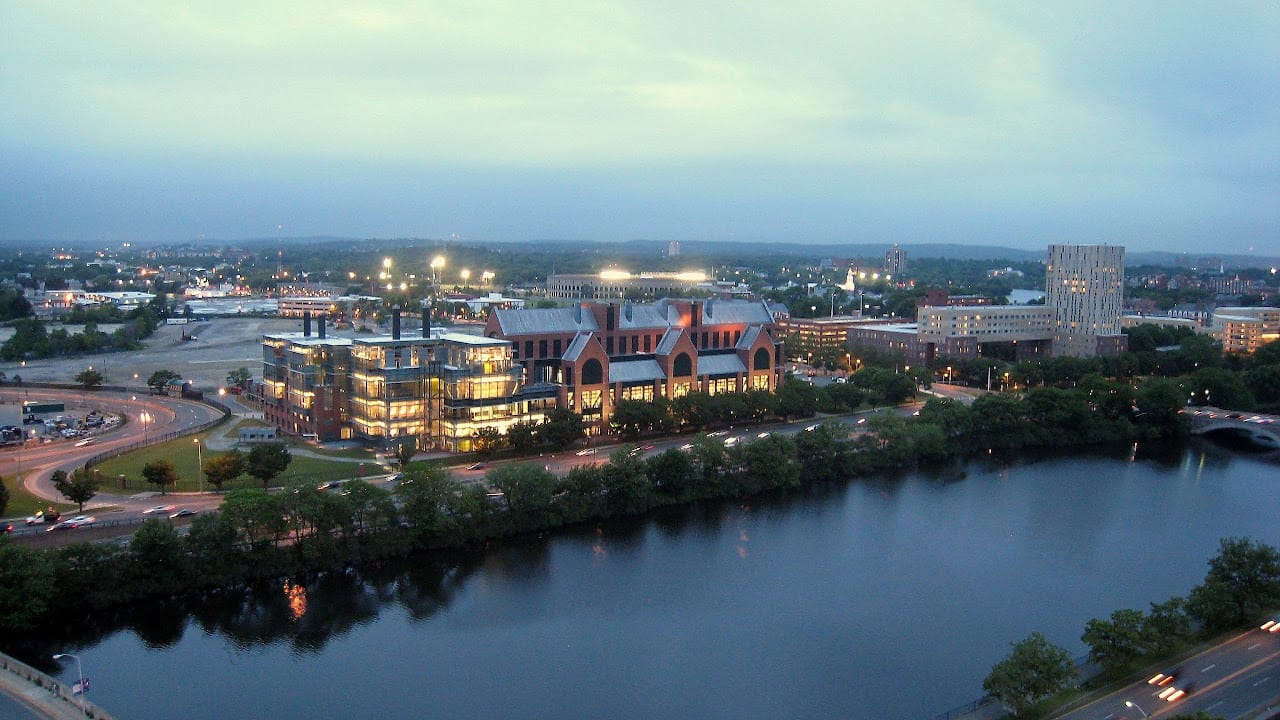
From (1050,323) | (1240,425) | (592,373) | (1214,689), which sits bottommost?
(1214,689)

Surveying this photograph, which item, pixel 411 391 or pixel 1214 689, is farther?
pixel 411 391

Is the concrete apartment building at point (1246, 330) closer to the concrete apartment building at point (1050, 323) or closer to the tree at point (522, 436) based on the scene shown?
the concrete apartment building at point (1050, 323)

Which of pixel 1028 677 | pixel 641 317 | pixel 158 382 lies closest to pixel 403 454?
pixel 641 317

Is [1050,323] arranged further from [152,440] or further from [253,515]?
[253,515]

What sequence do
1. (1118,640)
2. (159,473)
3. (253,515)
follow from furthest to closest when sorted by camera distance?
(159,473), (253,515), (1118,640)

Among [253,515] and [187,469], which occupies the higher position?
[253,515]

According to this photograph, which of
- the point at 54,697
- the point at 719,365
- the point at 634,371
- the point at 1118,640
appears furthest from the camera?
the point at 719,365
